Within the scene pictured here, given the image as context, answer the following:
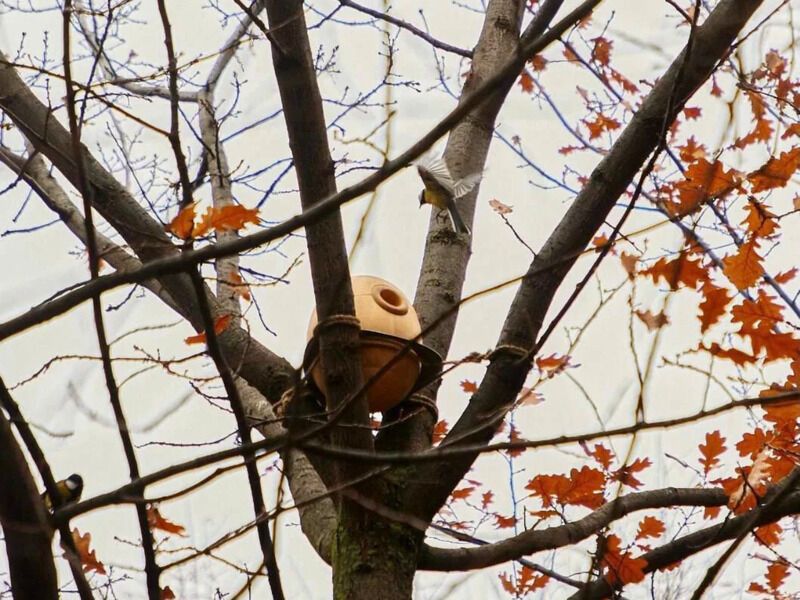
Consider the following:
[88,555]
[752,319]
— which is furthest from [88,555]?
[752,319]

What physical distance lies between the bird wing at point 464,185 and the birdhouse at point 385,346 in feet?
2.14

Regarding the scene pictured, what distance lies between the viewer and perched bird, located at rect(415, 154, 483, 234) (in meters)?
3.30

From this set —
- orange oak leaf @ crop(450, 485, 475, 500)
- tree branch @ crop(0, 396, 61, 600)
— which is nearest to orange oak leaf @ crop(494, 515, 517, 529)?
orange oak leaf @ crop(450, 485, 475, 500)

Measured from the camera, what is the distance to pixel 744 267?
2953 millimetres

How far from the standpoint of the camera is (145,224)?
2.76m

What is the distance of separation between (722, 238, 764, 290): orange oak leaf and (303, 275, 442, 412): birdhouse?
3.31 feet

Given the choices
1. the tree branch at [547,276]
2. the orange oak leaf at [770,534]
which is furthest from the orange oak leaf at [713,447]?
the tree branch at [547,276]

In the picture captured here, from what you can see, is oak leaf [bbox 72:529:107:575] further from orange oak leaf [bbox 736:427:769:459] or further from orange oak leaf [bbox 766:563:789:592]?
orange oak leaf [bbox 766:563:789:592]

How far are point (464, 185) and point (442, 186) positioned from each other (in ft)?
0.63

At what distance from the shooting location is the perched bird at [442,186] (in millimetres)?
3296

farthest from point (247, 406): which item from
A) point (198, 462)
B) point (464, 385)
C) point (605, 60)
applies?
point (605, 60)

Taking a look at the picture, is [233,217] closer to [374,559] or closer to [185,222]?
[185,222]

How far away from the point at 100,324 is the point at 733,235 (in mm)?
3666

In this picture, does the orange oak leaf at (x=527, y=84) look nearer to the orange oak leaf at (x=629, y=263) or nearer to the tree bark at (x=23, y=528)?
the orange oak leaf at (x=629, y=263)
